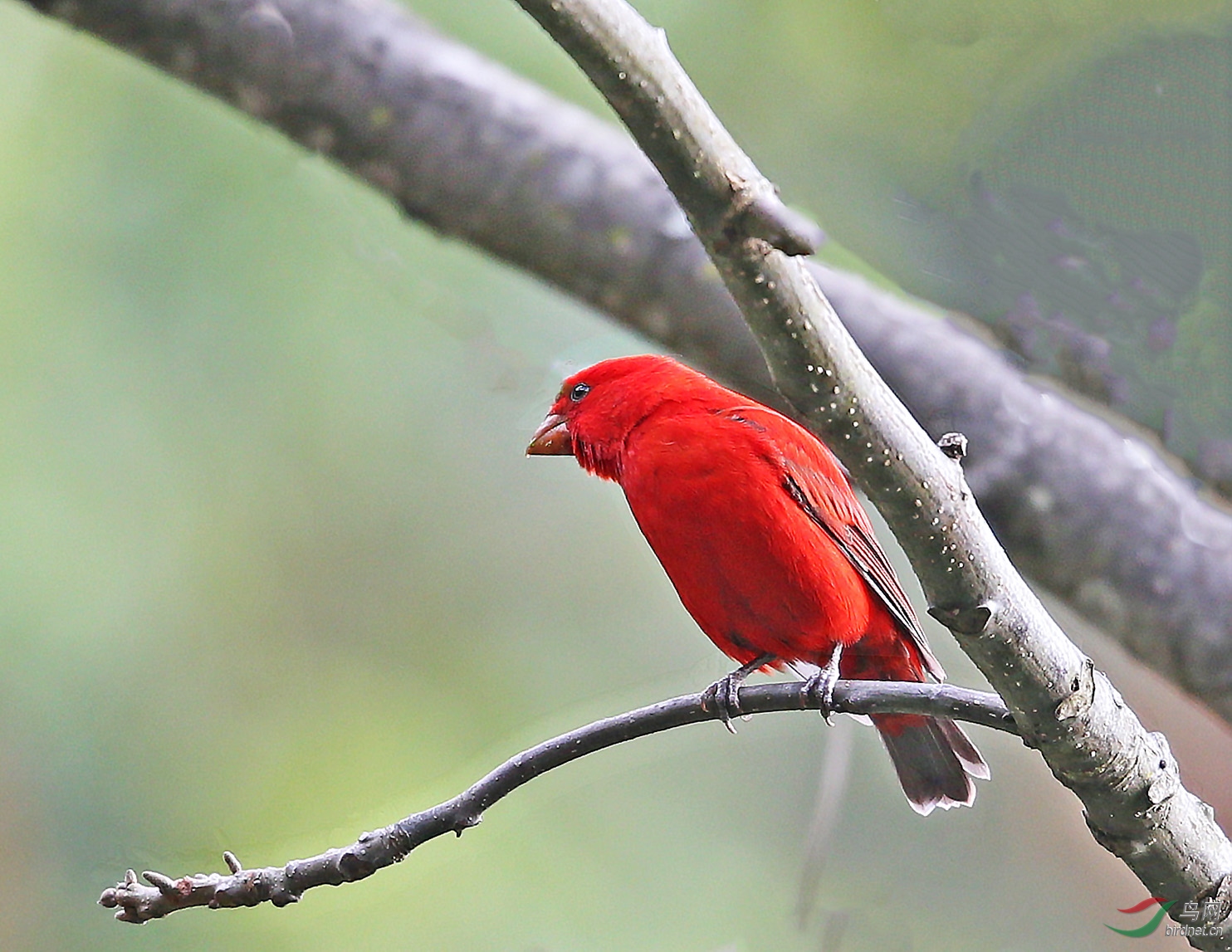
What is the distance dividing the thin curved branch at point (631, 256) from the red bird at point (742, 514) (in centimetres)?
29

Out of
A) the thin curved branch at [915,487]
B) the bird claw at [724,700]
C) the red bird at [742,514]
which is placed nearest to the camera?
the thin curved branch at [915,487]

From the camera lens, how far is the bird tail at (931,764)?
1.59m

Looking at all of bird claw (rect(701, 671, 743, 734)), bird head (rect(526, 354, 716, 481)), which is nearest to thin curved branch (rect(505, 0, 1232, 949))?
bird claw (rect(701, 671, 743, 734))

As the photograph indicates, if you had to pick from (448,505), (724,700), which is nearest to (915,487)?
(724,700)

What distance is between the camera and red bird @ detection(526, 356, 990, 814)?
1.38 m

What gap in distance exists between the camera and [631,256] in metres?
1.86

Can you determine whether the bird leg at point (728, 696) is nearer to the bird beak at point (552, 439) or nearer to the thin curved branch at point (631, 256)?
the bird beak at point (552, 439)

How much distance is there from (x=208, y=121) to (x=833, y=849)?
1863 mm

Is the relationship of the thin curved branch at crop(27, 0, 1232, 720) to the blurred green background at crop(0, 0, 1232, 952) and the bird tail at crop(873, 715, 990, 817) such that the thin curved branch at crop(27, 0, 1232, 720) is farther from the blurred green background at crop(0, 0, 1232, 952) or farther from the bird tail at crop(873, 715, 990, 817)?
the bird tail at crop(873, 715, 990, 817)

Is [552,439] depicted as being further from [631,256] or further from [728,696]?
[631,256]

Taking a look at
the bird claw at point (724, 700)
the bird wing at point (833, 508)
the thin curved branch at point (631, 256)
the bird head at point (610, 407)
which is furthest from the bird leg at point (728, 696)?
the thin curved branch at point (631, 256)

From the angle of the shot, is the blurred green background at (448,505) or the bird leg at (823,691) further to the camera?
the blurred green background at (448,505)

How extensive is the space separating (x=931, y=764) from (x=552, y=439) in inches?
26.3

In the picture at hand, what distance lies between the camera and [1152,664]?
1.83 m
